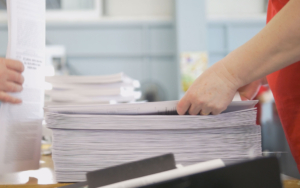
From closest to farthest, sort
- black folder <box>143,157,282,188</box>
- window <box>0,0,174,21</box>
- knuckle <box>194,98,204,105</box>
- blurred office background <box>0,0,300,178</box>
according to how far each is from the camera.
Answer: black folder <box>143,157,282,188</box>
knuckle <box>194,98,204,105</box>
blurred office background <box>0,0,300,178</box>
window <box>0,0,174,21</box>

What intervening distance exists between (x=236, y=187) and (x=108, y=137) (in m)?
0.19

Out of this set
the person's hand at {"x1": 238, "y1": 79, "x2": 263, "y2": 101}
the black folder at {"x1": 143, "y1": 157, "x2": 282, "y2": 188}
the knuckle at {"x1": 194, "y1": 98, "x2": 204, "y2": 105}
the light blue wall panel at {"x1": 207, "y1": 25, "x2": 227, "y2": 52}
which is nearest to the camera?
the black folder at {"x1": 143, "y1": 157, "x2": 282, "y2": 188}

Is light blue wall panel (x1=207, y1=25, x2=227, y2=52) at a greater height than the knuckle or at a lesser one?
greater

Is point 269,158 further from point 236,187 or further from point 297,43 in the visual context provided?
→ point 297,43

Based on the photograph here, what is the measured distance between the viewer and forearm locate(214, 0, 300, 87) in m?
0.27

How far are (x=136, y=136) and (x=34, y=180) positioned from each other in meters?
0.18

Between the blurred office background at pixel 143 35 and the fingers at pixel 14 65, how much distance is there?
270 cm

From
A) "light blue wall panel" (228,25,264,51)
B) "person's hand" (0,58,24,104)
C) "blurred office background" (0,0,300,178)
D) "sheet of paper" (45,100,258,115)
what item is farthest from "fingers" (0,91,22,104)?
"light blue wall panel" (228,25,264,51)

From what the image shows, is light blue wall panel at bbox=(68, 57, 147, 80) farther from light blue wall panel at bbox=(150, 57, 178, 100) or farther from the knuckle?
the knuckle

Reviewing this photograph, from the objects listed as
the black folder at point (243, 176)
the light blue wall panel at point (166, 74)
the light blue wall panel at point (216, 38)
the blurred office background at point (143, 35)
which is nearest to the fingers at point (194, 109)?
the black folder at point (243, 176)

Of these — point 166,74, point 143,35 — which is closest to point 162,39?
point 143,35

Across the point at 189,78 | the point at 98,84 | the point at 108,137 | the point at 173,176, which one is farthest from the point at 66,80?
the point at 189,78

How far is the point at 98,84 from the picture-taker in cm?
50

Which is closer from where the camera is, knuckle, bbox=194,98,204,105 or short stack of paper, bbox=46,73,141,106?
knuckle, bbox=194,98,204,105
